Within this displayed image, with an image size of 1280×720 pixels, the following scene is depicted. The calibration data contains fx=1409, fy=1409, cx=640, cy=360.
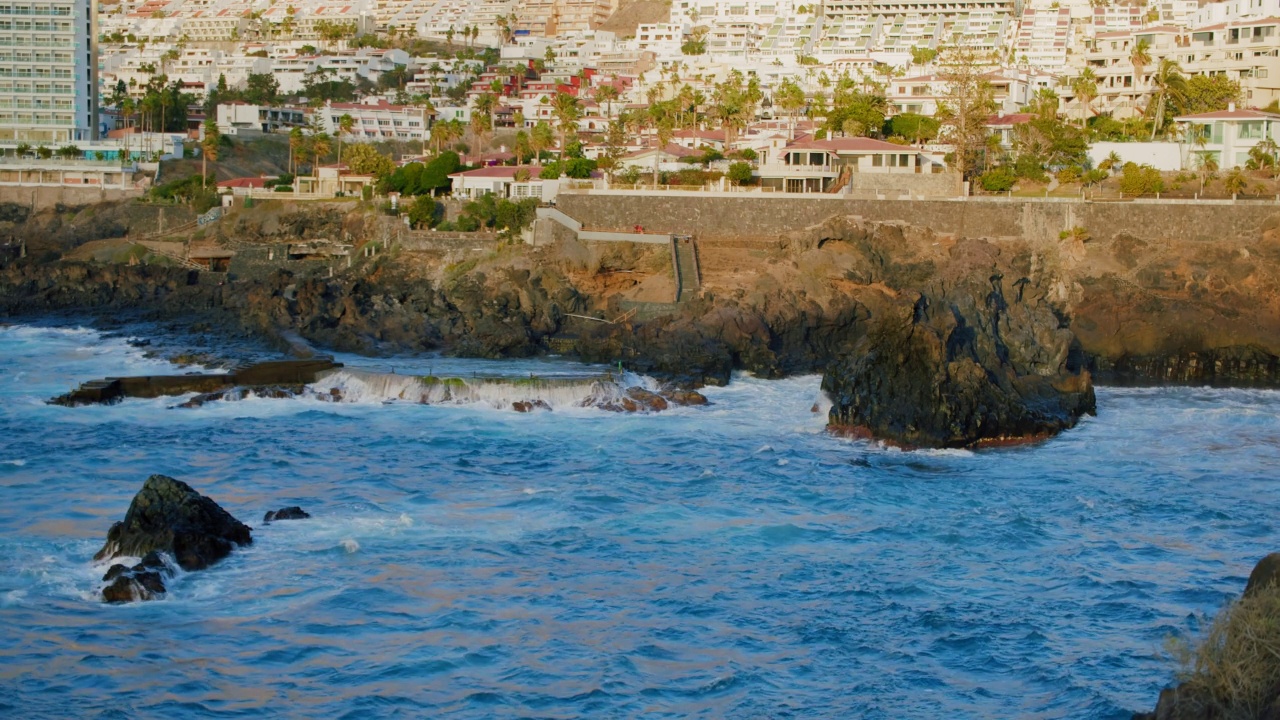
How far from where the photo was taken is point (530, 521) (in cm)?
2650

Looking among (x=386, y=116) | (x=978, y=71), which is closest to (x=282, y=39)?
(x=386, y=116)

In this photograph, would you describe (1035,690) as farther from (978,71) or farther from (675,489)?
(978,71)

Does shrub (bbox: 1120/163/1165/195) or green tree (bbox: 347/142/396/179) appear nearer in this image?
shrub (bbox: 1120/163/1165/195)

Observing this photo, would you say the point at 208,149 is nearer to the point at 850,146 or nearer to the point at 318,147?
the point at 318,147

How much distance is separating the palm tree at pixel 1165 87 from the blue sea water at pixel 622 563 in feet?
95.2

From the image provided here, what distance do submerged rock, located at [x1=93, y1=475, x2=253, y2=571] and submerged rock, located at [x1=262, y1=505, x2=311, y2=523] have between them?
1891 mm

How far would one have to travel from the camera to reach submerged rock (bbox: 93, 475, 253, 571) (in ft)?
75.4

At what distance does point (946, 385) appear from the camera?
33219 mm

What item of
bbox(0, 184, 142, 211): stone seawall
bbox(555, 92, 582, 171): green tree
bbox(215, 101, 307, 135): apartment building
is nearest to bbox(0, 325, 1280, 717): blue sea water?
bbox(555, 92, 582, 171): green tree

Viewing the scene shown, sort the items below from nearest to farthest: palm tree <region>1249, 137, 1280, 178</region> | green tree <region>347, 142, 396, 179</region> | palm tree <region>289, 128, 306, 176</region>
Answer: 1. palm tree <region>1249, 137, 1280, 178</region>
2. green tree <region>347, 142, 396, 179</region>
3. palm tree <region>289, 128, 306, 176</region>

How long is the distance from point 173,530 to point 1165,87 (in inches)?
2062

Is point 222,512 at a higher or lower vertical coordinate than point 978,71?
lower

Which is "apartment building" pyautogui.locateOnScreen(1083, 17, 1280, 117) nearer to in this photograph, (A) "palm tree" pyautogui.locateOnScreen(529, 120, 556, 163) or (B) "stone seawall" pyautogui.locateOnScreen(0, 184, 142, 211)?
(A) "palm tree" pyautogui.locateOnScreen(529, 120, 556, 163)

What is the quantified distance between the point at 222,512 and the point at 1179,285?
31.6 meters
